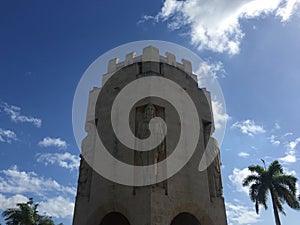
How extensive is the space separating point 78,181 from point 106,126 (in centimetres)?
331

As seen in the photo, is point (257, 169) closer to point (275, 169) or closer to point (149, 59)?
point (275, 169)

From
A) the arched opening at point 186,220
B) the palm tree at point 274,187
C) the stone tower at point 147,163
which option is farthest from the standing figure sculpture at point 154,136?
the palm tree at point 274,187

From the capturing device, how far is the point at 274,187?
1035 inches

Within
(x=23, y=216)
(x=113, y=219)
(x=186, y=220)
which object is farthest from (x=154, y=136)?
(x=23, y=216)

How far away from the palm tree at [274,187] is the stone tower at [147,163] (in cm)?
1363

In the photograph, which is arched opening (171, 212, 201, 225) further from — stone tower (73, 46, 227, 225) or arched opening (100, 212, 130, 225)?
arched opening (100, 212, 130, 225)

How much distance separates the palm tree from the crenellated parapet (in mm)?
15078

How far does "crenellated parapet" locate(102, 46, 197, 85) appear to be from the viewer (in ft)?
51.7

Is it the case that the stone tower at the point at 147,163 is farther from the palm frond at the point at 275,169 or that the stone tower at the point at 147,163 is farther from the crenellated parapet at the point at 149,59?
the palm frond at the point at 275,169

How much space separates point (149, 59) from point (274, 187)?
18696mm

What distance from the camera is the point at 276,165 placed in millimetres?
27328

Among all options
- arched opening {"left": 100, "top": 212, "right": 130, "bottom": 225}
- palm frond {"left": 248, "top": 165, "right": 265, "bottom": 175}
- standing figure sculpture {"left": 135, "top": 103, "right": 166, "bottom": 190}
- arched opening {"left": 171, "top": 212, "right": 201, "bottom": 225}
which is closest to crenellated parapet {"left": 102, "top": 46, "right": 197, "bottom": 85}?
standing figure sculpture {"left": 135, "top": 103, "right": 166, "bottom": 190}

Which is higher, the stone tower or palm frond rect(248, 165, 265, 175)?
palm frond rect(248, 165, 265, 175)

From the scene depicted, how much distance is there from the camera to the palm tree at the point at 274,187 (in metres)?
25.1
